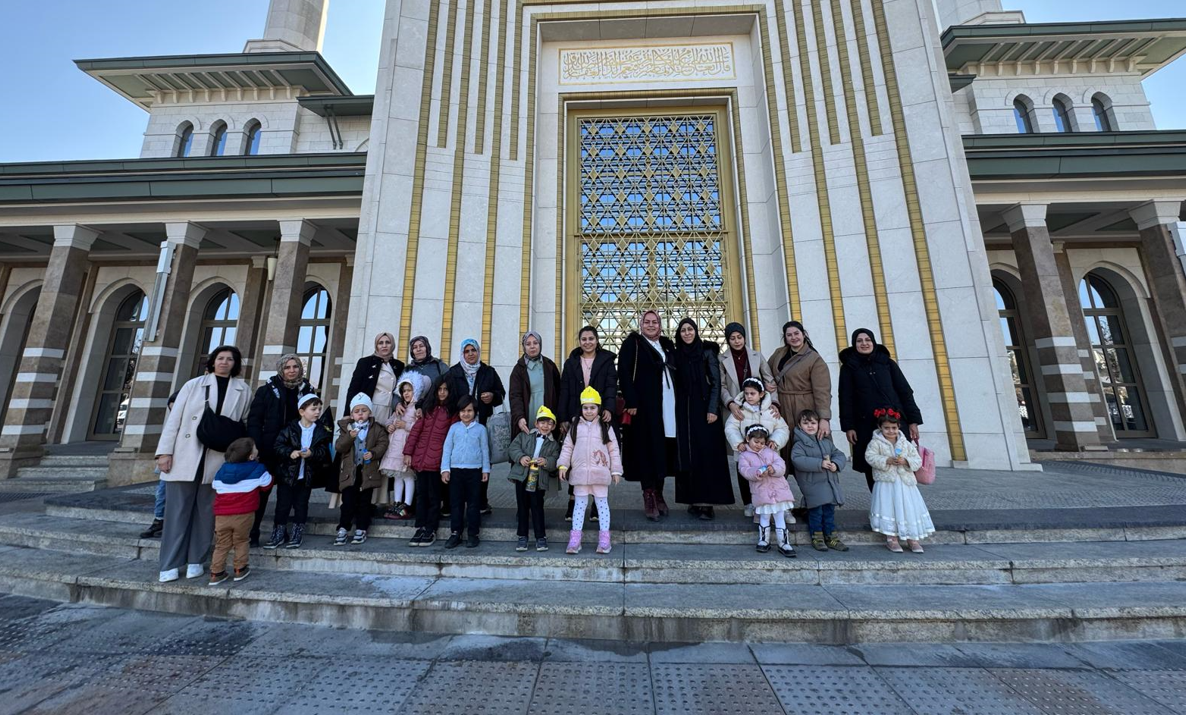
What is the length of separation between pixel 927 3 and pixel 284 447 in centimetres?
1428

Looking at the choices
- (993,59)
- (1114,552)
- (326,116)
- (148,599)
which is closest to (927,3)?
(993,59)

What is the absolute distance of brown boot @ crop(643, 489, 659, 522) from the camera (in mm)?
4398

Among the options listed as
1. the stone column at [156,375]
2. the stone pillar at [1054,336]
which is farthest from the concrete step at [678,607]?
the stone pillar at [1054,336]

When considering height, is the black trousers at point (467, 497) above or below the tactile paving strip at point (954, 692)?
above

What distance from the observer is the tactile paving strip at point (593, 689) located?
2172mm

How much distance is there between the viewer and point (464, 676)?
2.46 m

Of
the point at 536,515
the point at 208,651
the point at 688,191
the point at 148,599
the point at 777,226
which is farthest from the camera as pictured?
the point at 688,191

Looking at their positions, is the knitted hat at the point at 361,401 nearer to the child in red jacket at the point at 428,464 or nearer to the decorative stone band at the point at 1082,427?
the child in red jacket at the point at 428,464

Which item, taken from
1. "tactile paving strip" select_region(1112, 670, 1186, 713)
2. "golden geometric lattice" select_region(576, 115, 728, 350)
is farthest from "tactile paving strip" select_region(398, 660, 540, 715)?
"golden geometric lattice" select_region(576, 115, 728, 350)

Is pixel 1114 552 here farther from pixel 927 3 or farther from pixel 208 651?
pixel 927 3

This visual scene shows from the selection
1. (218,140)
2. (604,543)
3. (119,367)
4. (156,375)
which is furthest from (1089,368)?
(119,367)

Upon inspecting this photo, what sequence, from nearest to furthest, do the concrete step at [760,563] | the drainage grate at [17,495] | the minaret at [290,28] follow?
the concrete step at [760,563], the drainage grate at [17,495], the minaret at [290,28]

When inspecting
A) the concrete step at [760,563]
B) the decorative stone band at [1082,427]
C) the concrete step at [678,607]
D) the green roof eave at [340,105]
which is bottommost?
the concrete step at [678,607]

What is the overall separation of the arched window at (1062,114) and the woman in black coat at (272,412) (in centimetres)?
2087
